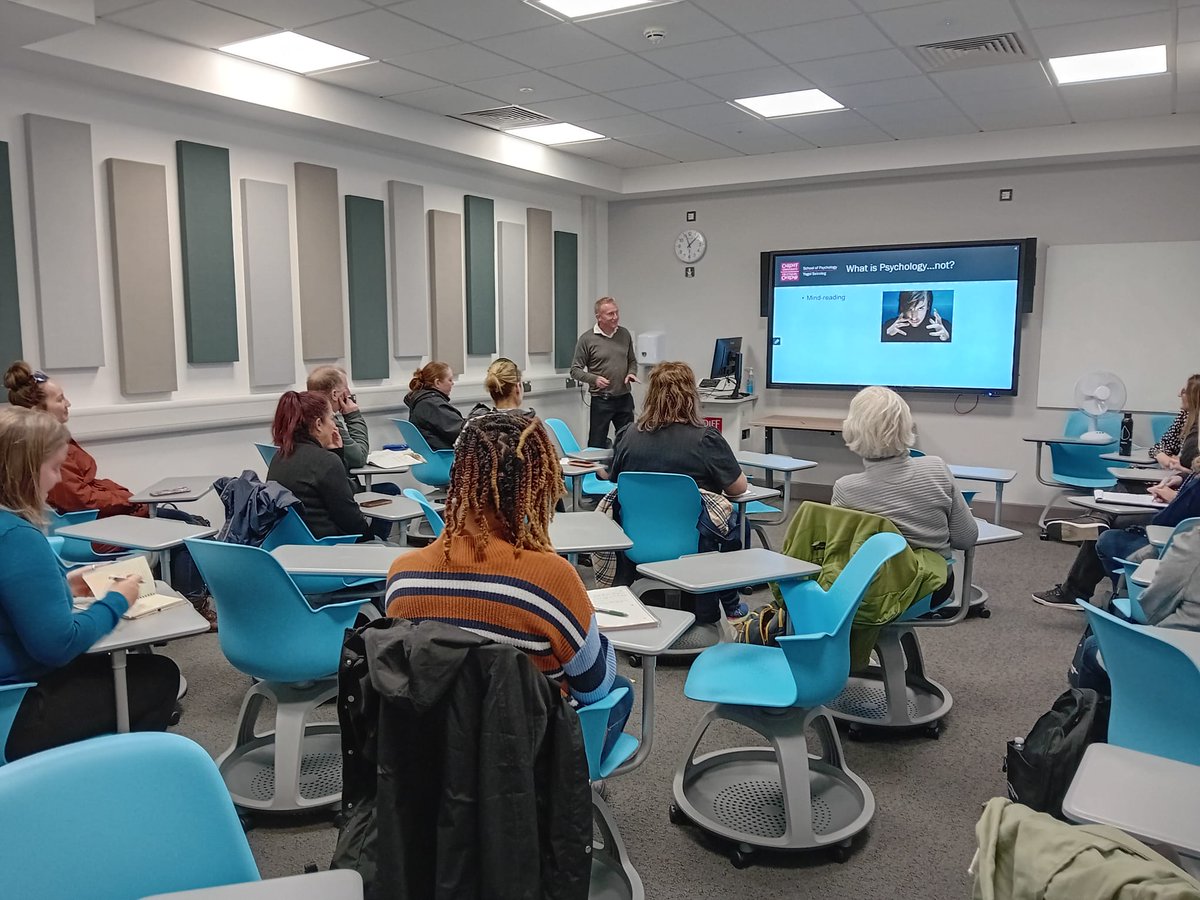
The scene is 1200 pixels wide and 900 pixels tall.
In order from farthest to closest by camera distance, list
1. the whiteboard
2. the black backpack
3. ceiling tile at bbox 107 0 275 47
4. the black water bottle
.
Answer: the whiteboard
the black water bottle
ceiling tile at bbox 107 0 275 47
the black backpack

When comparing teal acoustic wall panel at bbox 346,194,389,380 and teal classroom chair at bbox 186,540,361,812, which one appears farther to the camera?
teal acoustic wall panel at bbox 346,194,389,380

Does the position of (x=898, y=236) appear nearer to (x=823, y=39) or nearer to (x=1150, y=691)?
(x=823, y=39)

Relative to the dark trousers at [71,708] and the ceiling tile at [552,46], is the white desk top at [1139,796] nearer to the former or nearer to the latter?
the dark trousers at [71,708]

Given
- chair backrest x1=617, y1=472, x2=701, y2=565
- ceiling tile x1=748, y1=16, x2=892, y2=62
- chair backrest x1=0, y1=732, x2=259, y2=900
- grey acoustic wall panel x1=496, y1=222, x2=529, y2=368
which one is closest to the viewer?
chair backrest x1=0, y1=732, x2=259, y2=900

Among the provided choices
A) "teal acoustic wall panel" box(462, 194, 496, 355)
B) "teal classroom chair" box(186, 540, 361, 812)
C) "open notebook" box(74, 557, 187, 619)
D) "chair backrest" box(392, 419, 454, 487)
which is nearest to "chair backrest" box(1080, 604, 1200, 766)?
"teal classroom chair" box(186, 540, 361, 812)

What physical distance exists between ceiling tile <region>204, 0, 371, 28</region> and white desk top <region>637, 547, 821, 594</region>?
308cm

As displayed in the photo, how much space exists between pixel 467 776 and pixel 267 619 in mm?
1318

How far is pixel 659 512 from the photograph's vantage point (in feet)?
12.7

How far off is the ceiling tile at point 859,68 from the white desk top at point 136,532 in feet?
13.3

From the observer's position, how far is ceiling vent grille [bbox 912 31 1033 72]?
462 centimetres

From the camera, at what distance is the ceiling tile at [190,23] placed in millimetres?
4160

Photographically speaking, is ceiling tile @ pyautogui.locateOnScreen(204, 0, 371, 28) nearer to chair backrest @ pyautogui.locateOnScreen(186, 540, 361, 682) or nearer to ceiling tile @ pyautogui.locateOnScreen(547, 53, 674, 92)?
ceiling tile @ pyautogui.locateOnScreen(547, 53, 674, 92)

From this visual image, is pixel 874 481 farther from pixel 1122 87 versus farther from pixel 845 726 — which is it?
pixel 1122 87

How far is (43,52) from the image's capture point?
13.5 feet
